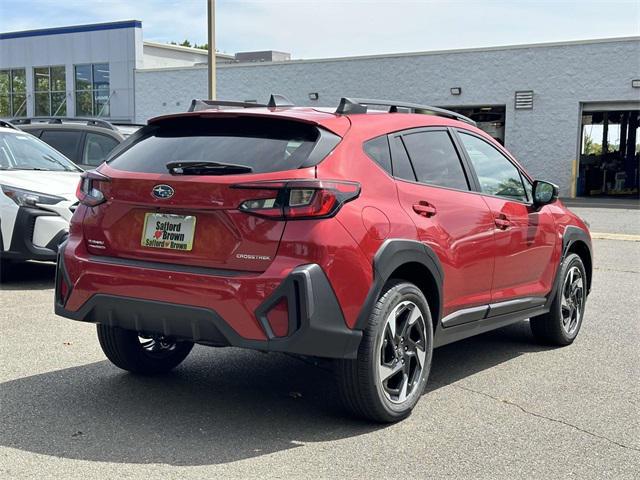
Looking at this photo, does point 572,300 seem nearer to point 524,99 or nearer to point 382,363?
point 382,363

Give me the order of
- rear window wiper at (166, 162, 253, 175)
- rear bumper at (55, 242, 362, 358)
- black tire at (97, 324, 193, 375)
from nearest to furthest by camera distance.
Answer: rear bumper at (55, 242, 362, 358), rear window wiper at (166, 162, 253, 175), black tire at (97, 324, 193, 375)

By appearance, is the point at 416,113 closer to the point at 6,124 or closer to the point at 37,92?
the point at 6,124

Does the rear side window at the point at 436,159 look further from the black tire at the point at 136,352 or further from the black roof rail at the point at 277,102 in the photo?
the black tire at the point at 136,352

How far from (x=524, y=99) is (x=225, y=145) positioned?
26.1 meters

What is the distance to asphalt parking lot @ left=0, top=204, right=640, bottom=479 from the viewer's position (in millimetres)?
3961

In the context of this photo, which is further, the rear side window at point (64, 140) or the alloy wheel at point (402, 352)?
the rear side window at point (64, 140)

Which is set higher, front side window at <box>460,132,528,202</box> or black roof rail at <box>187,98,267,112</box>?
black roof rail at <box>187,98,267,112</box>

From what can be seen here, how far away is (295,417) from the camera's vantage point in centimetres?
468

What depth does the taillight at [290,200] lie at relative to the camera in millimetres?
4129

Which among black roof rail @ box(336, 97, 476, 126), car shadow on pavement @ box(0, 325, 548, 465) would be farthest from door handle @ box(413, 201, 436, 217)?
car shadow on pavement @ box(0, 325, 548, 465)

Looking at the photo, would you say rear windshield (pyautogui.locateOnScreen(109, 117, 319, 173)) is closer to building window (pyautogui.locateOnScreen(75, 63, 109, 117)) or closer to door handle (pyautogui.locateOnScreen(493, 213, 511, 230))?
door handle (pyautogui.locateOnScreen(493, 213, 511, 230))

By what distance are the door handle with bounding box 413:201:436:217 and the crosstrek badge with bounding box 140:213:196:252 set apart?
4.38ft

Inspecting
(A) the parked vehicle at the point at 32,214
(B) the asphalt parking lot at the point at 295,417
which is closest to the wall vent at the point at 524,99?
(A) the parked vehicle at the point at 32,214

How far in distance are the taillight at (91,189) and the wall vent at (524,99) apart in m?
25.9
